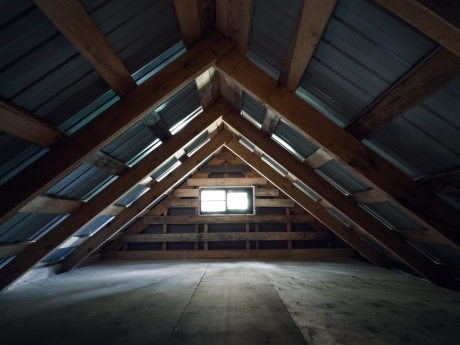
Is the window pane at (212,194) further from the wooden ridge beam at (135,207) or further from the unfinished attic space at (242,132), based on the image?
the unfinished attic space at (242,132)

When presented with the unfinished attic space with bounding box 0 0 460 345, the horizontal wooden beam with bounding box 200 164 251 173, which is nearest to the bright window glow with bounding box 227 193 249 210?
the horizontal wooden beam with bounding box 200 164 251 173

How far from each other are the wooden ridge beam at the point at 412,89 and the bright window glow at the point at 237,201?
5.24 metres

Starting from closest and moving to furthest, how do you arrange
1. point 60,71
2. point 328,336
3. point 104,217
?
point 60,71 → point 328,336 → point 104,217

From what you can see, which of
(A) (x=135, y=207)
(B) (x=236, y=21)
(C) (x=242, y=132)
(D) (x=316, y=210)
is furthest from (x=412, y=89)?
(A) (x=135, y=207)

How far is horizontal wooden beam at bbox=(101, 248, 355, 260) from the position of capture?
6812mm

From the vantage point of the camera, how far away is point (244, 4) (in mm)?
1918

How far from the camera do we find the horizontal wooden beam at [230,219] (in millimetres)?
7082

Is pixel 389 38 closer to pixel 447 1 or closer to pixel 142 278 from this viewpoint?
pixel 447 1

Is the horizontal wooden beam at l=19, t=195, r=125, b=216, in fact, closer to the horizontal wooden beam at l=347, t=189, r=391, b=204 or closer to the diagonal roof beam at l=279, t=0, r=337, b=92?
the diagonal roof beam at l=279, t=0, r=337, b=92

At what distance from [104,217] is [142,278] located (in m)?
1.39

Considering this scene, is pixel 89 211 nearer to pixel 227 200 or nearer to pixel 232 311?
pixel 232 311

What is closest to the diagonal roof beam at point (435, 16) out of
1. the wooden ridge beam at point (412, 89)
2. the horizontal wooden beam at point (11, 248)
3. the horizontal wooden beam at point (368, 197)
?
the wooden ridge beam at point (412, 89)

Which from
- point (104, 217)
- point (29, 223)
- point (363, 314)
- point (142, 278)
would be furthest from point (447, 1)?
point (104, 217)

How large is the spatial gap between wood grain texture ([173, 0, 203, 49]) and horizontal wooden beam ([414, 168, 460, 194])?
214cm
